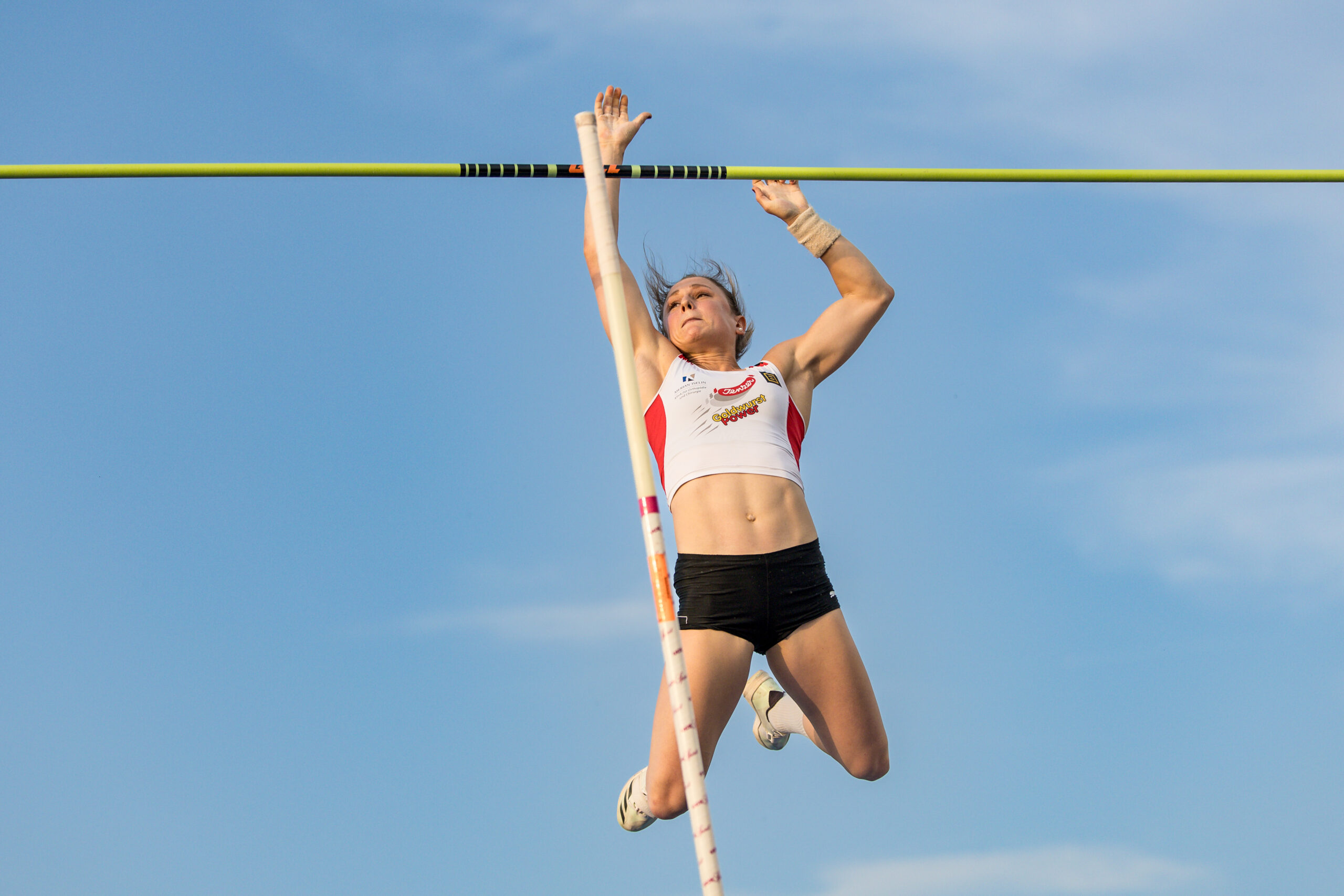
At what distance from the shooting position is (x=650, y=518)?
4.61 meters

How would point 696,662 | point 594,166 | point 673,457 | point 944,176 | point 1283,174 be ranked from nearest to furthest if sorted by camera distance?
1. point 594,166
2. point 696,662
3. point 673,457
4. point 944,176
5. point 1283,174

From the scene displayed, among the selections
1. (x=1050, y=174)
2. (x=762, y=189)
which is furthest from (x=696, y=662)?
(x=1050, y=174)

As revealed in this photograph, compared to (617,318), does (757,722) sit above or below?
below

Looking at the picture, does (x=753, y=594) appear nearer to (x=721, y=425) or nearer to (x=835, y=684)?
(x=835, y=684)

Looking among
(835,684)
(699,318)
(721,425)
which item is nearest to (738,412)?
(721,425)

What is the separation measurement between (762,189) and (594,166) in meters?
2.17

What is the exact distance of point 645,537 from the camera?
463 cm

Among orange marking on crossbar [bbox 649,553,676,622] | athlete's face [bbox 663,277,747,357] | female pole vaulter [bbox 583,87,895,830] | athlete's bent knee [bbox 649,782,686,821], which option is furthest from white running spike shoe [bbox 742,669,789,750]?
orange marking on crossbar [bbox 649,553,676,622]

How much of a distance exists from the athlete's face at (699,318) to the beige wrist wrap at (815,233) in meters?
0.51

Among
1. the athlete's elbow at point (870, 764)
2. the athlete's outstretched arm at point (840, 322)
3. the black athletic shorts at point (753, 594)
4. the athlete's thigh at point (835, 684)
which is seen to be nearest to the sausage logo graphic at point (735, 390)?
the athlete's outstretched arm at point (840, 322)

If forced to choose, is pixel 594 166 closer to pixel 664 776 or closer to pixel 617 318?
pixel 617 318

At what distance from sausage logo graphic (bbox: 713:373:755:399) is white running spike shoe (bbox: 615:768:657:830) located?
2.03 meters

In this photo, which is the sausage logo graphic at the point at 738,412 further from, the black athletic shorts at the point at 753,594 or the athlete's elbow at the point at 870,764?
the athlete's elbow at the point at 870,764

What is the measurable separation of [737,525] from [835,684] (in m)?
0.83
